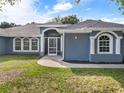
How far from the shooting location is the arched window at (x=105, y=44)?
81.9 feet

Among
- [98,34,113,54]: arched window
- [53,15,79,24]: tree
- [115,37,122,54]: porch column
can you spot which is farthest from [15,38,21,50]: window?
[53,15,79,24]: tree

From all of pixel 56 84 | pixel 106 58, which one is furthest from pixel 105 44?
pixel 56 84

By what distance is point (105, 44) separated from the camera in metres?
25.1

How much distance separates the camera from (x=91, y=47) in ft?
81.8

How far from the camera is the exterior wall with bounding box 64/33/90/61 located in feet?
85.0

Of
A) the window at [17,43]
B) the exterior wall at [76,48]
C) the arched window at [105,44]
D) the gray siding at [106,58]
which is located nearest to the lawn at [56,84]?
the gray siding at [106,58]

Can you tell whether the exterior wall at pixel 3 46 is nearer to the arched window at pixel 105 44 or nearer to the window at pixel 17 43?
the window at pixel 17 43

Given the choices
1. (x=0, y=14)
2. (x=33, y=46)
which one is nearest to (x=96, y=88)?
(x=0, y=14)

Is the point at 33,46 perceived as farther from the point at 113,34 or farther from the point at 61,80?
the point at 61,80

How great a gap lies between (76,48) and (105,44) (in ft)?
9.75

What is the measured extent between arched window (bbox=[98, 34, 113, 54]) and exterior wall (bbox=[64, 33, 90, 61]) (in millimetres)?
1385

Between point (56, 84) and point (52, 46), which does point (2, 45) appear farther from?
point (56, 84)

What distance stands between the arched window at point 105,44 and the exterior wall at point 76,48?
139 centimetres

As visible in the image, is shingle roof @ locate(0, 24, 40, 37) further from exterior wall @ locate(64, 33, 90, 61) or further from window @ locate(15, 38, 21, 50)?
exterior wall @ locate(64, 33, 90, 61)
